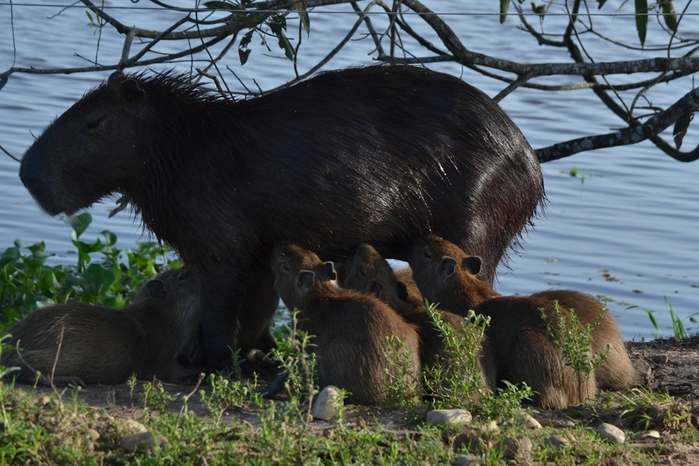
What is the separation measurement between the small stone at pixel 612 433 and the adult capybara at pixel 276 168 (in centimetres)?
152

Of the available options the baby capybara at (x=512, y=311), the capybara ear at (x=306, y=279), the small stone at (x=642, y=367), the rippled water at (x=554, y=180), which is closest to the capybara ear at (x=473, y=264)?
the baby capybara at (x=512, y=311)

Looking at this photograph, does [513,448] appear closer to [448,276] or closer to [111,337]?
[448,276]

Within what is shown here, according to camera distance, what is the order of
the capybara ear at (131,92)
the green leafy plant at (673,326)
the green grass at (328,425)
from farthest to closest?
the green leafy plant at (673,326)
the capybara ear at (131,92)
the green grass at (328,425)

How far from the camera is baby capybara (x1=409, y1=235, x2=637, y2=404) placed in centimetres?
473

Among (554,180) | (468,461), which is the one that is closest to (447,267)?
(468,461)

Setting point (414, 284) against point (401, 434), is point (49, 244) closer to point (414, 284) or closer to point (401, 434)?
point (414, 284)

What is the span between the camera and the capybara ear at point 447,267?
5.15 metres

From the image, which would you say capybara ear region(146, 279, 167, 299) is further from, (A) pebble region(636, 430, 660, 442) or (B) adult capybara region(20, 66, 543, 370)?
(A) pebble region(636, 430, 660, 442)

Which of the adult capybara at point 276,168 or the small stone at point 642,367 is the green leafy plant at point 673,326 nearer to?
the small stone at point 642,367

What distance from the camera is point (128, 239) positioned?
896cm

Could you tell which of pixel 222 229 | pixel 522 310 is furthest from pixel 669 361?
pixel 222 229

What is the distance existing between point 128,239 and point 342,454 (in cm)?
550

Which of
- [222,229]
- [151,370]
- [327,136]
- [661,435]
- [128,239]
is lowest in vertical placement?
[128,239]

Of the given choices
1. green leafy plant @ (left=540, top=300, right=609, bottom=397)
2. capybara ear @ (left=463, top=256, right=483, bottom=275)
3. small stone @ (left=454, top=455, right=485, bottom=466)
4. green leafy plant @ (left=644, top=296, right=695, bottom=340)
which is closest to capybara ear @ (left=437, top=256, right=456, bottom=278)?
capybara ear @ (left=463, top=256, right=483, bottom=275)
